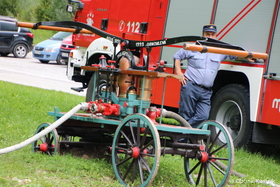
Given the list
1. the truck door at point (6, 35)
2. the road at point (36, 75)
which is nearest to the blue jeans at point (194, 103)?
the road at point (36, 75)

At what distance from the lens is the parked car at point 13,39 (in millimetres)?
26531

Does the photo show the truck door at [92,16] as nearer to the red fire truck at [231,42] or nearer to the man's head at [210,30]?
the red fire truck at [231,42]

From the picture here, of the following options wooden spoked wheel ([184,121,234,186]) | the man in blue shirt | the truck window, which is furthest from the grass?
the truck window

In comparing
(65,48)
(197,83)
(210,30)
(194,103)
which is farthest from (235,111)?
(65,48)

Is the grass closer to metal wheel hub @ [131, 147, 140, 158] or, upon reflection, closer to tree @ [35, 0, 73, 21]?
metal wheel hub @ [131, 147, 140, 158]

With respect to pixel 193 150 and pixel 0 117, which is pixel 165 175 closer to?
pixel 193 150

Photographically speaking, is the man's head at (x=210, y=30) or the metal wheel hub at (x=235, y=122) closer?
the man's head at (x=210, y=30)

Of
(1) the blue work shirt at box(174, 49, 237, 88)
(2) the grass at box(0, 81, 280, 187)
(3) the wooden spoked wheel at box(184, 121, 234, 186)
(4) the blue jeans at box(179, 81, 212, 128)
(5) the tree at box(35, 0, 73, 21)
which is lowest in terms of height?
(2) the grass at box(0, 81, 280, 187)

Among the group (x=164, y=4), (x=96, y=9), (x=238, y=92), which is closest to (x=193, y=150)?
(x=238, y=92)

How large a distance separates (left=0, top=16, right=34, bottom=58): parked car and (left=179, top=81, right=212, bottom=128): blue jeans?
19.8 metres

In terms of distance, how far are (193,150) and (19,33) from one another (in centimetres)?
2216

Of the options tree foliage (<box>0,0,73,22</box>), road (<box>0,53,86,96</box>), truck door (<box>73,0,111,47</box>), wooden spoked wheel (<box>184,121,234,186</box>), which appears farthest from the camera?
tree foliage (<box>0,0,73,22</box>)

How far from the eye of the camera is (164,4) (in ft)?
34.6

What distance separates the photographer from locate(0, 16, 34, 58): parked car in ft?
87.0
